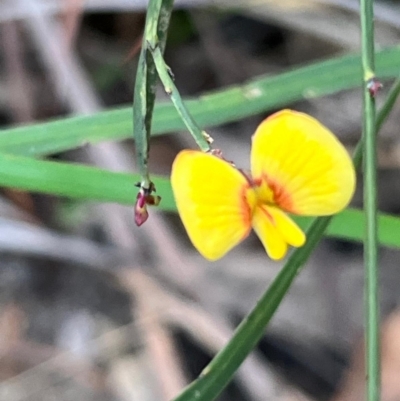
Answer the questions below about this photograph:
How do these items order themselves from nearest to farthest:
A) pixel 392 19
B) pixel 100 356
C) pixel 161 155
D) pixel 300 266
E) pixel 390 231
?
pixel 300 266 < pixel 390 231 < pixel 392 19 < pixel 100 356 < pixel 161 155

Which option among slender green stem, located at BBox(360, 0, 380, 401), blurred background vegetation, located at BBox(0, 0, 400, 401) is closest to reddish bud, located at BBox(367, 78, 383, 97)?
slender green stem, located at BBox(360, 0, 380, 401)

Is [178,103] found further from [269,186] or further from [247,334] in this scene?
[247,334]

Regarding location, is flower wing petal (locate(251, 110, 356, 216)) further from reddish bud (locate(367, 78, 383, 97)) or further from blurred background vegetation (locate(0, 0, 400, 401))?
blurred background vegetation (locate(0, 0, 400, 401))

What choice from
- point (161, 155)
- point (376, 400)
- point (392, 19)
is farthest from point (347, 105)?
point (376, 400)

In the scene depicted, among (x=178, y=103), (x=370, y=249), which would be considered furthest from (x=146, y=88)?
(x=370, y=249)

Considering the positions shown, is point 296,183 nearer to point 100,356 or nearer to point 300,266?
point 300,266
